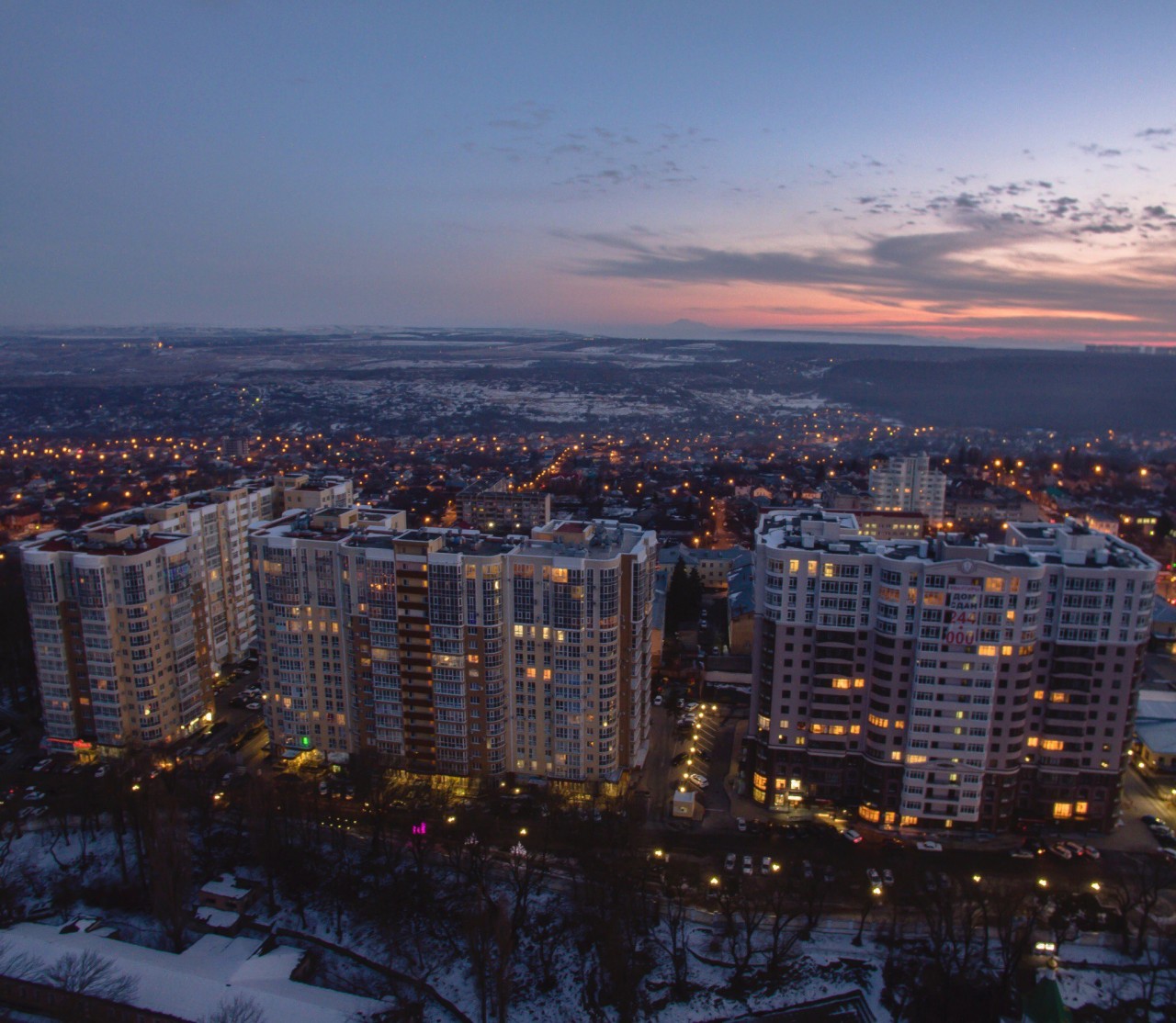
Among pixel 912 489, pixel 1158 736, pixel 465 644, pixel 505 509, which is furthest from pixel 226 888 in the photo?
pixel 912 489

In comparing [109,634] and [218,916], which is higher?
[109,634]

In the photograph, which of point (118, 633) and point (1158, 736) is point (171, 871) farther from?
point (1158, 736)

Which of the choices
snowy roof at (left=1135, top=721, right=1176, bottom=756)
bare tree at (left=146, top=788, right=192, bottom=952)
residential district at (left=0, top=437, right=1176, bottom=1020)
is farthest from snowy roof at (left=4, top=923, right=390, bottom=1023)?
snowy roof at (left=1135, top=721, right=1176, bottom=756)

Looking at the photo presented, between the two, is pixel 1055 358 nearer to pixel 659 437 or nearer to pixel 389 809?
pixel 659 437

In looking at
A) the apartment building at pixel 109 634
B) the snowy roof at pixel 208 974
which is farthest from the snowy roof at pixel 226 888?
the apartment building at pixel 109 634

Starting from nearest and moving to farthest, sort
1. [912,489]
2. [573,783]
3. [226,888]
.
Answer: [226,888], [573,783], [912,489]

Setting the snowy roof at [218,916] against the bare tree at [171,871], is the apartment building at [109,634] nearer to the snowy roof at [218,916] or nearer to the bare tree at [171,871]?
the bare tree at [171,871]

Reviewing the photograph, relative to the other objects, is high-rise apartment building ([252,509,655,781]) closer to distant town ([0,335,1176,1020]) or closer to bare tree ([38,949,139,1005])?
distant town ([0,335,1176,1020])
